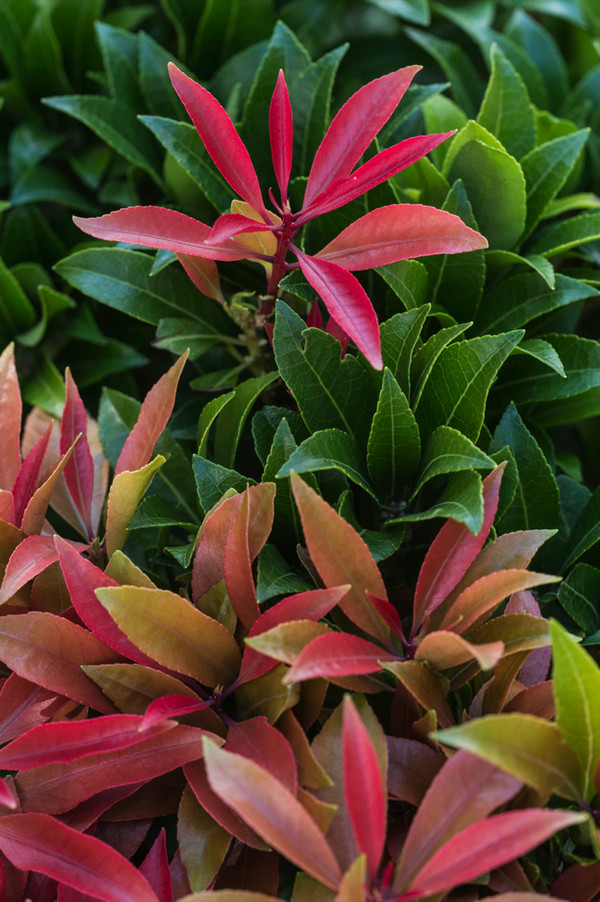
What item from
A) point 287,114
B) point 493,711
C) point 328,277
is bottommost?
point 493,711

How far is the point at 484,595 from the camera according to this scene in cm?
65

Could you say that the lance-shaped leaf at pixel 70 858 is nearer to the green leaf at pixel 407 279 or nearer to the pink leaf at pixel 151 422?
the pink leaf at pixel 151 422

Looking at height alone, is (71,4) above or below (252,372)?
above

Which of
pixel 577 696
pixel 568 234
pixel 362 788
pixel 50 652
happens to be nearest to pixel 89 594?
pixel 50 652

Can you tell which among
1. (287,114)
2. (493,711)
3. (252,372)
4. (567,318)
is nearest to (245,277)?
(252,372)

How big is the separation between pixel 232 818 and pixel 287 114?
0.62m

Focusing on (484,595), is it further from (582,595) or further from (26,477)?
(26,477)

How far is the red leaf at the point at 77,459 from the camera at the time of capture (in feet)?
2.84

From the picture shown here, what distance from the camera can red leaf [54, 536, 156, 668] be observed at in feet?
2.25

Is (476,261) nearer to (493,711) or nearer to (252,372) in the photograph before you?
(252,372)

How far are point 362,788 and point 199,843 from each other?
0.18 m

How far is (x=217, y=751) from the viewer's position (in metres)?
0.55

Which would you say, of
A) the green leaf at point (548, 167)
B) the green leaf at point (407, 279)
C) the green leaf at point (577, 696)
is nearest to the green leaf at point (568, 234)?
the green leaf at point (548, 167)

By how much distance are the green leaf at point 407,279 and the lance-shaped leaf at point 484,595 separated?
0.31 metres
